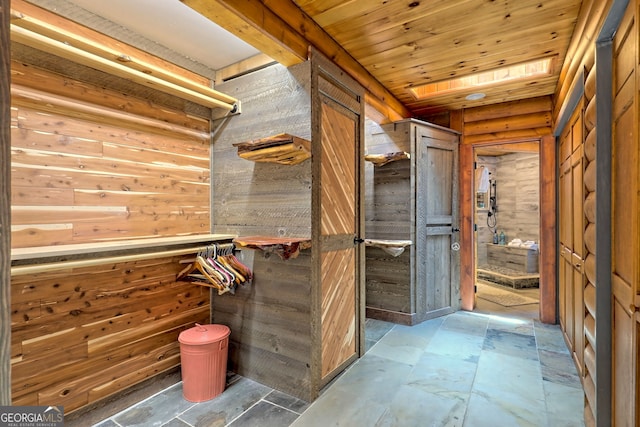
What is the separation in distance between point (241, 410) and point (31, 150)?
2.00 metres

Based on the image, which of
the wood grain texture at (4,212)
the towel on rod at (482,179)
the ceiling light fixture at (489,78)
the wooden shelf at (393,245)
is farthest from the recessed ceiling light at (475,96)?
the wood grain texture at (4,212)

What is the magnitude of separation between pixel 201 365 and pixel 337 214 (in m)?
1.45

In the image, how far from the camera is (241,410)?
77.7 inches

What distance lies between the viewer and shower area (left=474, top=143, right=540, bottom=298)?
19.5ft

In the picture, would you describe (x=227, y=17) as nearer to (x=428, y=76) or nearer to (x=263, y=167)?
(x=263, y=167)

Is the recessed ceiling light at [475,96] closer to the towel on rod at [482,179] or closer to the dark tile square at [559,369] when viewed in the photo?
the dark tile square at [559,369]

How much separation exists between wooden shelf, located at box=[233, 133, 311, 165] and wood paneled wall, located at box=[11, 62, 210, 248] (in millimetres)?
682

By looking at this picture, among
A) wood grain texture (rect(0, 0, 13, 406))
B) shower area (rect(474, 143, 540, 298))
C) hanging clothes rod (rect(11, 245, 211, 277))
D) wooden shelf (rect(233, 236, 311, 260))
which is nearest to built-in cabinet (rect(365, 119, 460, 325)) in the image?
wooden shelf (rect(233, 236, 311, 260))

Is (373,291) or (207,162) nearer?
(207,162)

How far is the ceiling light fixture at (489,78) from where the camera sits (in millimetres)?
3011

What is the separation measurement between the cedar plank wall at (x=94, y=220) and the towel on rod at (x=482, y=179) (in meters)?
6.22

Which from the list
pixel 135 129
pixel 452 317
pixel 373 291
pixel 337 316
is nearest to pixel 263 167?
→ pixel 135 129

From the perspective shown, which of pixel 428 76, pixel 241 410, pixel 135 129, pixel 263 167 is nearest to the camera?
pixel 241 410

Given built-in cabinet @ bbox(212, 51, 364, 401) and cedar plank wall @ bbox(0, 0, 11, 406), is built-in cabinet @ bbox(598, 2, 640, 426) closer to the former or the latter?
built-in cabinet @ bbox(212, 51, 364, 401)
